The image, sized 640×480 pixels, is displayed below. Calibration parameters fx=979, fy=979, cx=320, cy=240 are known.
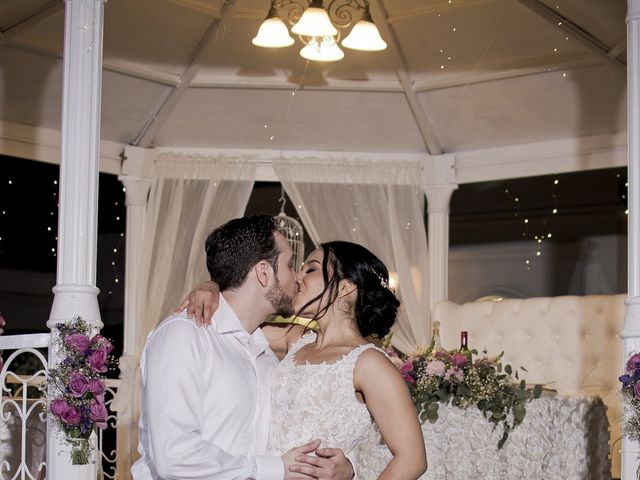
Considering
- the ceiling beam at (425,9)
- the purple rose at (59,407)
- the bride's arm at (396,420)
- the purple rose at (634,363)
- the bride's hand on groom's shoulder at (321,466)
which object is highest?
the ceiling beam at (425,9)

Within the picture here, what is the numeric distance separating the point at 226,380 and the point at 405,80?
5.53m

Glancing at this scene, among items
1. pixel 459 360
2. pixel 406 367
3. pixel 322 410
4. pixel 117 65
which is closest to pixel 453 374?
pixel 459 360

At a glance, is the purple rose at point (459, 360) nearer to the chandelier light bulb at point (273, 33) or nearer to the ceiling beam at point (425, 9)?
the chandelier light bulb at point (273, 33)

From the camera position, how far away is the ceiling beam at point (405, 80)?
23.6ft

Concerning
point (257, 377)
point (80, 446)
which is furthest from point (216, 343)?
point (80, 446)

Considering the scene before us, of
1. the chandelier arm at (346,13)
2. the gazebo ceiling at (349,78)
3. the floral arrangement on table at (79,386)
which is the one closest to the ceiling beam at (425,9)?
the gazebo ceiling at (349,78)

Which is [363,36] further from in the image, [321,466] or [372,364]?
[321,466]

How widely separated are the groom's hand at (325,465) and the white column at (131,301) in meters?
5.26

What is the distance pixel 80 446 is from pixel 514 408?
2367 millimetres

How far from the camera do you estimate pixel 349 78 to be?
26.5 ft

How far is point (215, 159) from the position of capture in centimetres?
864

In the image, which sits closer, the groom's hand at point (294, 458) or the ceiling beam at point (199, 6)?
the groom's hand at point (294, 458)

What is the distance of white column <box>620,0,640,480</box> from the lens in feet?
12.9

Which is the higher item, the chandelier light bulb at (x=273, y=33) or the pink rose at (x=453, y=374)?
the chandelier light bulb at (x=273, y=33)
